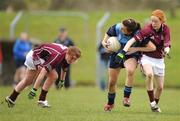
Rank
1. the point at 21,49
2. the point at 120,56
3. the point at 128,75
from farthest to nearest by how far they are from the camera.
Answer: the point at 21,49, the point at 128,75, the point at 120,56

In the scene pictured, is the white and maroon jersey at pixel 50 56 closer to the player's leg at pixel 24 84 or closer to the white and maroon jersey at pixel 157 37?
the player's leg at pixel 24 84

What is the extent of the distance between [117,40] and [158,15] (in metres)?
0.93

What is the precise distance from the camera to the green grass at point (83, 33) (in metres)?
29.4

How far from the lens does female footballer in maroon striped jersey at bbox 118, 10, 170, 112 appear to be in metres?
14.1

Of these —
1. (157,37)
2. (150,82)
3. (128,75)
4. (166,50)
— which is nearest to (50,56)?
(128,75)

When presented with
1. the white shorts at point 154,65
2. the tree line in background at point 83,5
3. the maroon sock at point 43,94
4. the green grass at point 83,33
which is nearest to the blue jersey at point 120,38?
the white shorts at point 154,65

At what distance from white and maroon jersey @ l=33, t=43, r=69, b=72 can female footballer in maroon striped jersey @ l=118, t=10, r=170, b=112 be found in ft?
4.22

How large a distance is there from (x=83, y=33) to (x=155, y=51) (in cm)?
1894

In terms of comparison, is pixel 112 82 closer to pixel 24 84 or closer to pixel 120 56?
pixel 120 56

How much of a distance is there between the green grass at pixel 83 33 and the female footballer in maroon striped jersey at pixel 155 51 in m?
13.9

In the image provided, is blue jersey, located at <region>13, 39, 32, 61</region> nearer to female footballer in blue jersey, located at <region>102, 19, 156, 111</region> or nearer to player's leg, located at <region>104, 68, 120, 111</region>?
player's leg, located at <region>104, 68, 120, 111</region>

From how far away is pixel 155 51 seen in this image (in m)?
14.6

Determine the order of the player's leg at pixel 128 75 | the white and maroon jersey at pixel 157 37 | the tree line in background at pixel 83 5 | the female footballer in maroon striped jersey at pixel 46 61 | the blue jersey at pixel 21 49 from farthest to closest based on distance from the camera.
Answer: the tree line in background at pixel 83 5
the blue jersey at pixel 21 49
the female footballer in maroon striped jersey at pixel 46 61
the white and maroon jersey at pixel 157 37
the player's leg at pixel 128 75

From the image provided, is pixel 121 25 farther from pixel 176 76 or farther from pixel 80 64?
pixel 80 64
